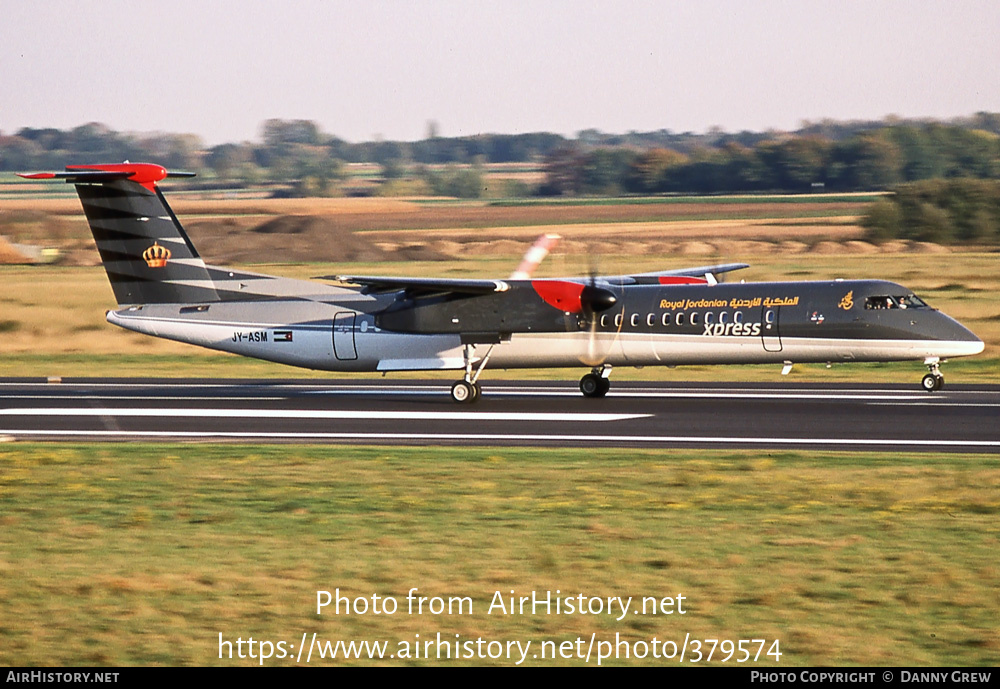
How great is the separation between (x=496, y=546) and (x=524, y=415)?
11.7 meters

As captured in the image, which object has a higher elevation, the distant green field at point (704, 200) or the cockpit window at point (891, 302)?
the distant green field at point (704, 200)

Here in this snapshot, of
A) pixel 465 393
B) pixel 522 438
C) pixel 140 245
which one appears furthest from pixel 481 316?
pixel 140 245

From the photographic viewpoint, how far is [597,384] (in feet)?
88.3

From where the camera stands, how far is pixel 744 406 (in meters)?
25.2

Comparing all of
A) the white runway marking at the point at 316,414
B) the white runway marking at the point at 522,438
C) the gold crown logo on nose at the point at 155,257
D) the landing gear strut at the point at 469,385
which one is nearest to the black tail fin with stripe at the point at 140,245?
the gold crown logo on nose at the point at 155,257

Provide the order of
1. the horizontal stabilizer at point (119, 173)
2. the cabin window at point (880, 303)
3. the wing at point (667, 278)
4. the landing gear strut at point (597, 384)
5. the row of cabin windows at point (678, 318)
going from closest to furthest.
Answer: the cabin window at point (880, 303) < the row of cabin windows at point (678, 318) < the landing gear strut at point (597, 384) < the horizontal stabilizer at point (119, 173) < the wing at point (667, 278)

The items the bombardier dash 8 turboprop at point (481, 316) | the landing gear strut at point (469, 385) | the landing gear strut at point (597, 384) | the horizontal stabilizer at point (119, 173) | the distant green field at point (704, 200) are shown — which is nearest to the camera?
the bombardier dash 8 turboprop at point (481, 316)

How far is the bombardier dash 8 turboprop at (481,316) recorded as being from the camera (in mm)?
24734

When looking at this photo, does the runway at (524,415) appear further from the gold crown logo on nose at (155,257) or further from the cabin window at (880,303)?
the gold crown logo on nose at (155,257)

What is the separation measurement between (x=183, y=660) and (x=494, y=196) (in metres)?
88.7

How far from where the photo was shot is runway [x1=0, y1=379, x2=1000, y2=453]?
21.0 metres

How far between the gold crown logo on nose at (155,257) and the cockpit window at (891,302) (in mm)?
16166

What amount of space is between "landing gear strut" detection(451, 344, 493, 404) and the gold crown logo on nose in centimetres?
765

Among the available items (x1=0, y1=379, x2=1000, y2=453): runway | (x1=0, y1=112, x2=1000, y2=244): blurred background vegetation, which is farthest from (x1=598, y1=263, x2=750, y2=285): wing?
(x1=0, y1=112, x2=1000, y2=244): blurred background vegetation
